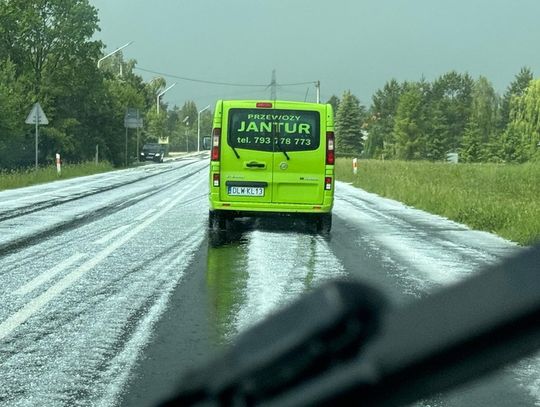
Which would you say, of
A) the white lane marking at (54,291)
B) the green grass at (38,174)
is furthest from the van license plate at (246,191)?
the green grass at (38,174)

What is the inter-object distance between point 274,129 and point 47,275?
5.36 m

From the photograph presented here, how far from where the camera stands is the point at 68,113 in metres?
52.2

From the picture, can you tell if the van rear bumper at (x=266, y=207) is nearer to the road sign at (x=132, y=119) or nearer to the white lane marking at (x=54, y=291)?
the white lane marking at (x=54, y=291)

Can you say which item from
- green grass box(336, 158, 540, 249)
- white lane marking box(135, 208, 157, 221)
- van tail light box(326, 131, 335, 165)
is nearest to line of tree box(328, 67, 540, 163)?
green grass box(336, 158, 540, 249)

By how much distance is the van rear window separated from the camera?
13070 millimetres

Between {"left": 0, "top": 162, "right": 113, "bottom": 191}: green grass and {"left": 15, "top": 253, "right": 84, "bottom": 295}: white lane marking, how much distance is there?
1794 cm

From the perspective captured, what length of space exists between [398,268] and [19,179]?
2354 cm

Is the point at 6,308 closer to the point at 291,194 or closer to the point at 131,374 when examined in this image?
the point at 131,374

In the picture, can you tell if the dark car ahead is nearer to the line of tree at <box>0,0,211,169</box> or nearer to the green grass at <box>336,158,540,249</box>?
the line of tree at <box>0,0,211,169</box>

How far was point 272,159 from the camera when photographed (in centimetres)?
1316

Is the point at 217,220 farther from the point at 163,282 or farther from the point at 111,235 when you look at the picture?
the point at 163,282

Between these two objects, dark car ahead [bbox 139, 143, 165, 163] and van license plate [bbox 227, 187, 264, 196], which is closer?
van license plate [bbox 227, 187, 264, 196]

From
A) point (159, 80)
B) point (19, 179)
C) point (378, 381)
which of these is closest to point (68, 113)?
point (19, 179)

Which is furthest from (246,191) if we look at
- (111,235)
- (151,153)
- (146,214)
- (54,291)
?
(151,153)
